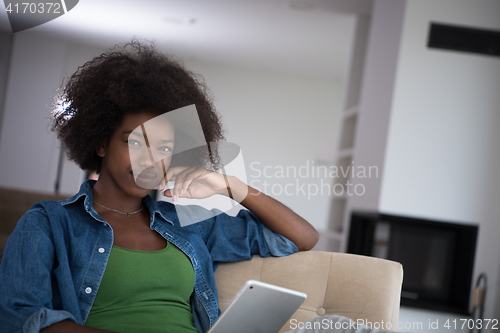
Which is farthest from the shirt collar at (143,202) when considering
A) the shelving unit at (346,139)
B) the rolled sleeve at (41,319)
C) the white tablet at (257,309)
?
the shelving unit at (346,139)

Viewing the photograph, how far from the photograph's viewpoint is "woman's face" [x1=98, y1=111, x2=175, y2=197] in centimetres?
119

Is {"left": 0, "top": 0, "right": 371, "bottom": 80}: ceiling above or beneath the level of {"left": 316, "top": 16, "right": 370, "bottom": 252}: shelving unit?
above

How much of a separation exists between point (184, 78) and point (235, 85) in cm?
497

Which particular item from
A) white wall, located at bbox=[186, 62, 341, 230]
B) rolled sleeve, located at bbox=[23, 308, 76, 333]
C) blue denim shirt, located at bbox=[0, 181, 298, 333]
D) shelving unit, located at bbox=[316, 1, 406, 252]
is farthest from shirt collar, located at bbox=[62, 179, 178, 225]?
white wall, located at bbox=[186, 62, 341, 230]

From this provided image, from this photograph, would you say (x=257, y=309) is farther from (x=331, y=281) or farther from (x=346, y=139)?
(x=346, y=139)

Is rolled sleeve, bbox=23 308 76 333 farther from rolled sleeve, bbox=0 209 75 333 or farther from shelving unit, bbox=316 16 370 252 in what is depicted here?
shelving unit, bbox=316 16 370 252

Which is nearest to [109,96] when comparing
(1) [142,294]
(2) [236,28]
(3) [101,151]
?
(3) [101,151]

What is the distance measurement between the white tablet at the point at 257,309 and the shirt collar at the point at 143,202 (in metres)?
0.43

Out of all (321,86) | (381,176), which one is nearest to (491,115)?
(381,176)

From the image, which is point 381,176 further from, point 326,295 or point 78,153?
point 78,153

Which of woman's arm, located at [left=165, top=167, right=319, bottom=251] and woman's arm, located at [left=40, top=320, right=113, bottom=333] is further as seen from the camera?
woman's arm, located at [left=165, top=167, right=319, bottom=251]

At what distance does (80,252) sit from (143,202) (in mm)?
268

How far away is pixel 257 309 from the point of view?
91 cm

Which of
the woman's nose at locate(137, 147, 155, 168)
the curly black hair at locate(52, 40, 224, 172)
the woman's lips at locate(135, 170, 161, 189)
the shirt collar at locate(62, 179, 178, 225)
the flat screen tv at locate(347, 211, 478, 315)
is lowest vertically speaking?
the flat screen tv at locate(347, 211, 478, 315)
